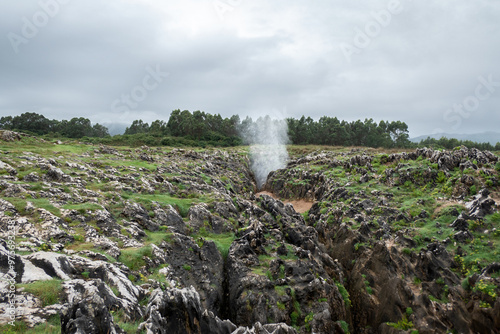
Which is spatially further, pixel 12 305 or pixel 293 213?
pixel 293 213

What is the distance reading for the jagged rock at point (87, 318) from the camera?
7.62 m

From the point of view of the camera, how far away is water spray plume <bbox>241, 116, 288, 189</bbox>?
62594mm

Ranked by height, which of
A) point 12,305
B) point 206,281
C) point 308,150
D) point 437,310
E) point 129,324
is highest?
point 308,150

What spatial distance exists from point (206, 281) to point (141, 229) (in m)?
5.82

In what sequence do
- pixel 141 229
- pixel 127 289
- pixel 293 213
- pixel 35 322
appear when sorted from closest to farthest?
pixel 35 322 → pixel 127 289 → pixel 141 229 → pixel 293 213

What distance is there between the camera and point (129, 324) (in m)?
9.38

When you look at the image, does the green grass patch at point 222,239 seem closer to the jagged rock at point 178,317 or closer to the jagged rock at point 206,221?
the jagged rock at point 206,221

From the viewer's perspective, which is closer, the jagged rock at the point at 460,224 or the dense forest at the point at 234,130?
the jagged rock at the point at 460,224

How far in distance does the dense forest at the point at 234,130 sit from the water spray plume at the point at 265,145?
1.55 meters

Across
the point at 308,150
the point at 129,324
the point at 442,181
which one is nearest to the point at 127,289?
the point at 129,324

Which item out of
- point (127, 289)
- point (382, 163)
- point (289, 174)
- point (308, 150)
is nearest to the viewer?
point (127, 289)

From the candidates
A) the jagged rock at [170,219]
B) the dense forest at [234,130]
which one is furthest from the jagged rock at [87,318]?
the dense forest at [234,130]

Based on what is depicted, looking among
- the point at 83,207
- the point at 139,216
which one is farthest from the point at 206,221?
the point at 83,207

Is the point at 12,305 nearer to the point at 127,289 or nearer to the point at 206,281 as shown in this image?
the point at 127,289
